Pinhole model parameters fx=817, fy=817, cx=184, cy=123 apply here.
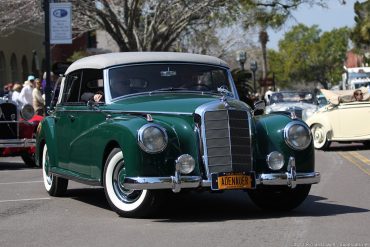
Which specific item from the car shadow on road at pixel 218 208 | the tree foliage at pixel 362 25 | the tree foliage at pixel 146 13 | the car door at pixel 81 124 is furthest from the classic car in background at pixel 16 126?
the tree foliage at pixel 362 25

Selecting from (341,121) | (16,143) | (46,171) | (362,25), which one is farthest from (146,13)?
(362,25)

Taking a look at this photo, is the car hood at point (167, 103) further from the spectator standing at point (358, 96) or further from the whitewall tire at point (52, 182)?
the spectator standing at point (358, 96)

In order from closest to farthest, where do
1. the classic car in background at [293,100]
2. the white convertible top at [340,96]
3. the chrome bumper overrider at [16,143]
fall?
the chrome bumper overrider at [16,143] → the white convertible top at [340,96] → the classic car in background at [293,100]

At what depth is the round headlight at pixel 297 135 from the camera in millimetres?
8883

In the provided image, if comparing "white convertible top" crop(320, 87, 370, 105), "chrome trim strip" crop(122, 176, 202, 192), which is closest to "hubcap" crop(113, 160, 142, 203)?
"chrome trim strip" crop(122, 176, 202, 192)

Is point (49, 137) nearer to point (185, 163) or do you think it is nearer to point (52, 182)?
point (52, 182)

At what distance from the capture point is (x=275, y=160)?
8805 mm

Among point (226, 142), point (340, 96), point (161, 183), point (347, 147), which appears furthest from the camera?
point (347, 147)

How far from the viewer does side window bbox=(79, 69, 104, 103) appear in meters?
10.0

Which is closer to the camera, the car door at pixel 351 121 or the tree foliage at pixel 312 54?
the car door at pixel 351 121

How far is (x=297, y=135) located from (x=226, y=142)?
867mm

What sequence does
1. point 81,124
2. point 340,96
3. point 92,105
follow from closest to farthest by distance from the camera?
point 92,105 < point 81,124 < point 340,96

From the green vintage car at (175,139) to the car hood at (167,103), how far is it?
0.04 feet

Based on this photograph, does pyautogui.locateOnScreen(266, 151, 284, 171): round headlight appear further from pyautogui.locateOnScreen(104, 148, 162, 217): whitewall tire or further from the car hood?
pyautogui.locateOnScreen(104, 148, 162, 217): whitewall tire
